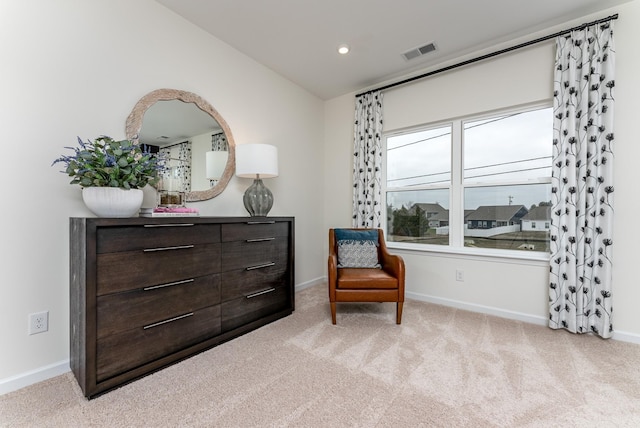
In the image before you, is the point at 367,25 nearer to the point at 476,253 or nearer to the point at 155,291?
the point at 476,253

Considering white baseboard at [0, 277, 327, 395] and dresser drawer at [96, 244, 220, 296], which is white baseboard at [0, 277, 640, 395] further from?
dresser drawer at [96, 244, 220, 296]

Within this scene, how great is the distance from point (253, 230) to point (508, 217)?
2.53 meters

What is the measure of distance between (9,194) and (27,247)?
317mm

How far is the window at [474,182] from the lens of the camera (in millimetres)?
2711

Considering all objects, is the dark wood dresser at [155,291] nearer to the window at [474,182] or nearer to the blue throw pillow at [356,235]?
the blue throw pillow at [356,235]

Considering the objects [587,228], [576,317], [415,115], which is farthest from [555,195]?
[415,115]

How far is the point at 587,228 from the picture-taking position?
7.62 ft

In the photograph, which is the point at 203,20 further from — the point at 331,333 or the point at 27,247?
the point at 331,333

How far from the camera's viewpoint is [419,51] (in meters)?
2.90

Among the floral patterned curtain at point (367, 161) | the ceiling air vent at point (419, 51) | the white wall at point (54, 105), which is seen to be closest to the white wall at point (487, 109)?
the floral patterned curtain at point (367, 161)

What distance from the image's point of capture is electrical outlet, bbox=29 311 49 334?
65.9 inches

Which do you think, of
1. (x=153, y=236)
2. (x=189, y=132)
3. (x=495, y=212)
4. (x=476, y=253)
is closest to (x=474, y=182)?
(x=495, y=212)

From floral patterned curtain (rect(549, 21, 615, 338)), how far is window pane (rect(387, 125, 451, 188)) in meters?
1.00

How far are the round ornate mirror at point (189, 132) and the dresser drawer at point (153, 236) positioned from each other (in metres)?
0.56
